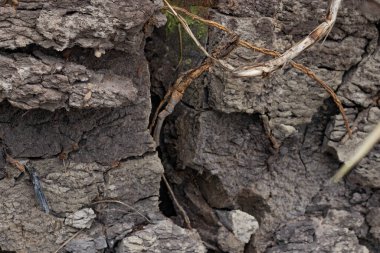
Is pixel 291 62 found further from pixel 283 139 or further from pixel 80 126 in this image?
pixel 80 126

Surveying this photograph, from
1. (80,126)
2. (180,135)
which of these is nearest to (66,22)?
(80,126)

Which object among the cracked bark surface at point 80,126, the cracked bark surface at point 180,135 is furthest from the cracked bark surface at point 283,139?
the cracked bark surface at point 80,126

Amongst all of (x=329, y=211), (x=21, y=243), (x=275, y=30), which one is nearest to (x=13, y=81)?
(x=21, y=243)

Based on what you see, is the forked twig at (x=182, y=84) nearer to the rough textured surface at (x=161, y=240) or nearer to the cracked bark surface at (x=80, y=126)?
the cracked bark surface at (x=80, y=126)

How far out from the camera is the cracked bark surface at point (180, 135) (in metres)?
A: 1.52

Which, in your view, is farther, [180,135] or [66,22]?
[180,135]

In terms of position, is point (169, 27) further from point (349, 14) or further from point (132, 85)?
point (349, 14)

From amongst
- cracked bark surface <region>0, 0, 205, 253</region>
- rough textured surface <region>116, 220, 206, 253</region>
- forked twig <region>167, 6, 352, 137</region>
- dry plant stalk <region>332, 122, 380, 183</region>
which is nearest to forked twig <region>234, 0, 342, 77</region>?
forked twig <region>167, 6, 352, 137</region>

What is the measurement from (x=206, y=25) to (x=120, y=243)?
2.57 feet

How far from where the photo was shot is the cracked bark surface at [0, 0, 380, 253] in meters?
1.52

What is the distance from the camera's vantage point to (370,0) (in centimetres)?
182

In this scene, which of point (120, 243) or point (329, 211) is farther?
point (329, 211)

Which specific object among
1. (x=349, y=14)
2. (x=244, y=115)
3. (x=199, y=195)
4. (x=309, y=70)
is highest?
(x=349, y=14)

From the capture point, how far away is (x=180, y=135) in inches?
78.0
